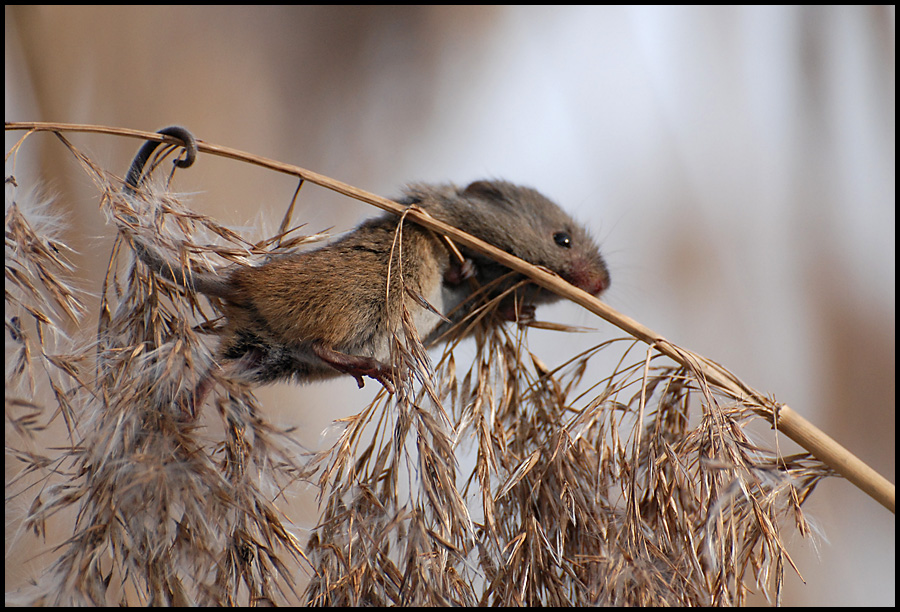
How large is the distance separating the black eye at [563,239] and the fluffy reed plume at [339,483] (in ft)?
1.50

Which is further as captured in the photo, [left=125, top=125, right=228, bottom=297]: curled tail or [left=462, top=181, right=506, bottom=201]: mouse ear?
[left=462, top=181, right=506, bottom=201]: mouse ear

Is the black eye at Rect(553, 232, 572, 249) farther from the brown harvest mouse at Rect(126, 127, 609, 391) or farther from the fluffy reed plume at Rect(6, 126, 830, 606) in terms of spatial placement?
the fluffy reed plume at Rect(6, 126, 830, 606)

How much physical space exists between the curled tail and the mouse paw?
0.26 m

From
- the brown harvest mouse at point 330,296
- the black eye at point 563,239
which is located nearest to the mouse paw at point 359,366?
the brown harvest mouse at point 330,296

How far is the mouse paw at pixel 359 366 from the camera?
116cm

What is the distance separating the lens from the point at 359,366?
1159 millimetres

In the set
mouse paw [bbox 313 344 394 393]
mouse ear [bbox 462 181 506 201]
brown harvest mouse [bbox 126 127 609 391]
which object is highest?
mouse ear [bbox 462 181 506 201]

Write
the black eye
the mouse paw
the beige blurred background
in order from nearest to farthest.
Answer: the mouse paw
the black eye
the beige blurred background

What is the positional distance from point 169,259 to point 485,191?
2.87ft

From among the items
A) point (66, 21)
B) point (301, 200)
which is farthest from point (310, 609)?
point (66, 21)

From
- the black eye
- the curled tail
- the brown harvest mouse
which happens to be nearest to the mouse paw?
the brown harvest mouse

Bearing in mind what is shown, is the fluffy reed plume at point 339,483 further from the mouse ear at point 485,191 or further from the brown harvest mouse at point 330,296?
the mouse ear at point 485,191

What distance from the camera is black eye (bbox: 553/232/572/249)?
1.65 metres

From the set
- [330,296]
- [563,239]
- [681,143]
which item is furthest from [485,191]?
[681,143]
